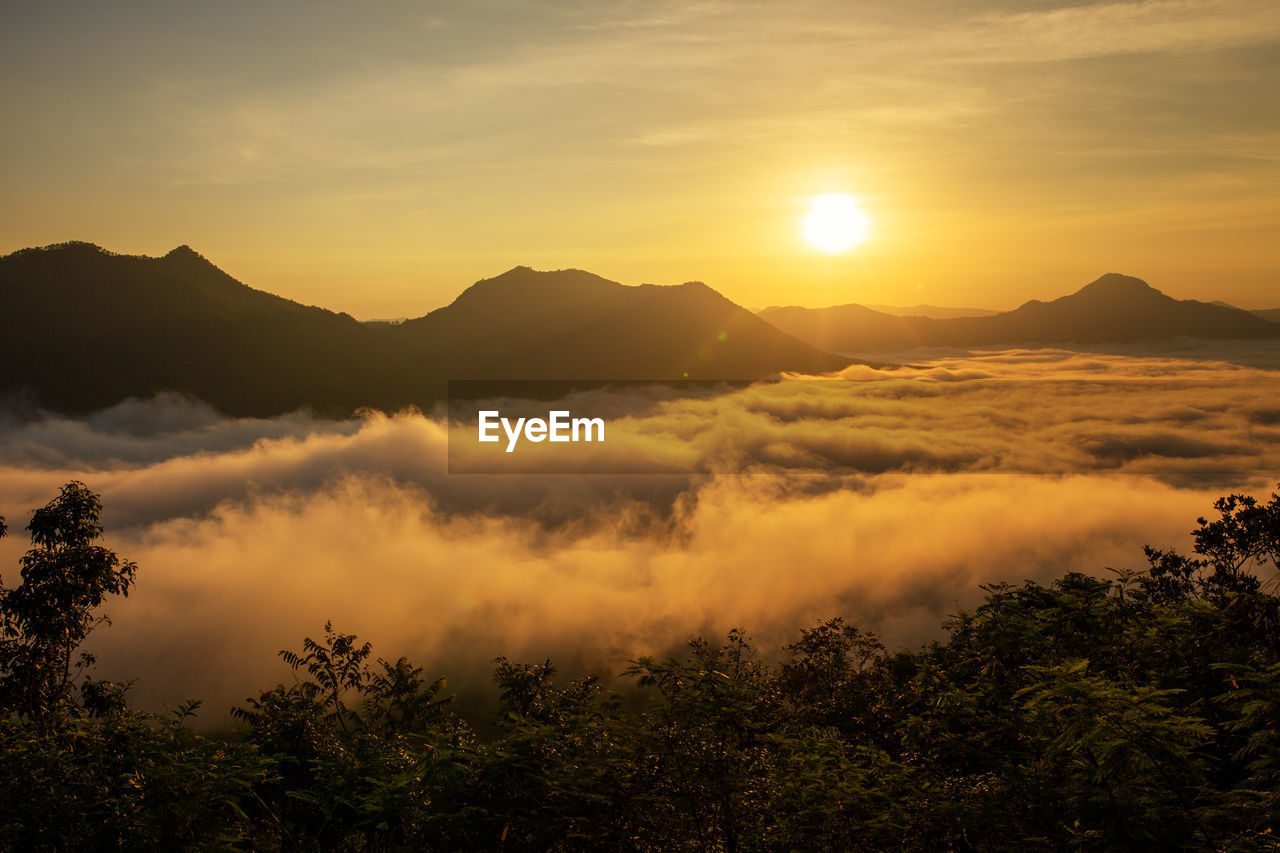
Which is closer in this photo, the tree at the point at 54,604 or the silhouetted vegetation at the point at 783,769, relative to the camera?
the silhouetted vegetation at the point at 783,769

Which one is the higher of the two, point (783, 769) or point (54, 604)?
point (54, 604)

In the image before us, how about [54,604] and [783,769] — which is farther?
[54,604]

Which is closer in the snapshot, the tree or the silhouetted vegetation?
the silhouetted vegetation

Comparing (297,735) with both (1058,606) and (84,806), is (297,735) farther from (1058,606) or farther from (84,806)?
(1058,606)
